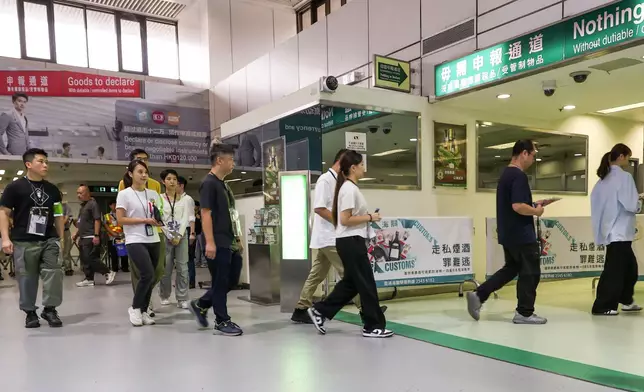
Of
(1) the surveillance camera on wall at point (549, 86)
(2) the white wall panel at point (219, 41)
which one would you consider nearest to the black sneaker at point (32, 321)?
(1) the surveillance camera on wall at point (549, 86)

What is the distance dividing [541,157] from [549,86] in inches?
85.6

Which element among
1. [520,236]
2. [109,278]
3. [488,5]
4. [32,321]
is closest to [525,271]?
[520,236]

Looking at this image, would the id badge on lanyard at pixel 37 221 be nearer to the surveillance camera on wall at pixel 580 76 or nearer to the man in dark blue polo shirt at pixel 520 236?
the man in dark blue polo shirt at pixel 520 236

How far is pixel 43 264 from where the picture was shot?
410 cm

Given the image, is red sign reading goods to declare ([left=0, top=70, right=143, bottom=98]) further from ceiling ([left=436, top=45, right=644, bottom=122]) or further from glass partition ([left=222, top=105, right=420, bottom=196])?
ceiling ([left=436, top=45, right=644, bottom=122])

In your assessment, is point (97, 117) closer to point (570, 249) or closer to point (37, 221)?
point (37, 221)

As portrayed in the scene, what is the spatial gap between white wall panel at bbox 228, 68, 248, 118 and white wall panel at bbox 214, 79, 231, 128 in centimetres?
21

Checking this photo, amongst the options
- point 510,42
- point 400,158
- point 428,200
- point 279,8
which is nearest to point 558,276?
point 428,200

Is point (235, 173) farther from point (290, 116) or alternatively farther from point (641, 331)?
point (641, 331)

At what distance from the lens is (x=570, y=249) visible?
223 inches

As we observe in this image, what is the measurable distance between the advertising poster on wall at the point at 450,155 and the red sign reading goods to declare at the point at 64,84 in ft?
24.8

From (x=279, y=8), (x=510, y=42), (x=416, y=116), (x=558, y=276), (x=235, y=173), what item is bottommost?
(x=558, y=276)

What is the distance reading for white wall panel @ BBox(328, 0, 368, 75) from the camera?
24.0 ft

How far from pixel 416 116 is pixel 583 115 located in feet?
10.4
